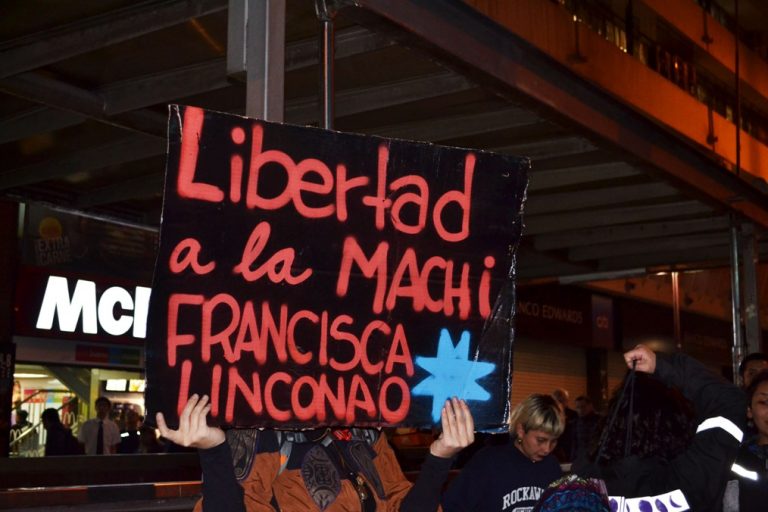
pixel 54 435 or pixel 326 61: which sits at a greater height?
pixel 326 61

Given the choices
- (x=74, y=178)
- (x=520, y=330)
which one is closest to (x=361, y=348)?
(x=74, y=178)

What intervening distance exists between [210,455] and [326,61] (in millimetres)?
2854

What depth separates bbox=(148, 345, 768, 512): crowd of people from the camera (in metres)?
3.19

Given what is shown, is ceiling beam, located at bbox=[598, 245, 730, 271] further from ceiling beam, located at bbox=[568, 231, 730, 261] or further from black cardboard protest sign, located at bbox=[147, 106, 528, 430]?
black cardboard protest sign, located at bbox=[147, 106, 528, 430]

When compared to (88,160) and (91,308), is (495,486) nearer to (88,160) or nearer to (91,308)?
(88,160)

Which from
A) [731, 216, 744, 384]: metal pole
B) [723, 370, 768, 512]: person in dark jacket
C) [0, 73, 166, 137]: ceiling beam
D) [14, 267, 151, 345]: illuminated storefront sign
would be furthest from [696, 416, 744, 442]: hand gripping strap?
[14, 267, 151, 345]: illuminated storefront sign

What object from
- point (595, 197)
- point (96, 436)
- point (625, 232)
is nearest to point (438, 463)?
point (595, 197)

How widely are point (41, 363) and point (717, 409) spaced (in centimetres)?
1280

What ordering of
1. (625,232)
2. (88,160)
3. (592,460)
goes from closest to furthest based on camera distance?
(592,460) < (88,160) < (625,232)

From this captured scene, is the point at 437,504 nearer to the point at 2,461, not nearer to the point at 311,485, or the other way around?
the point at 311,485

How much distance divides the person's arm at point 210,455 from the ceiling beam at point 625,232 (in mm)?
10318

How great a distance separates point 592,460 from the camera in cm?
398

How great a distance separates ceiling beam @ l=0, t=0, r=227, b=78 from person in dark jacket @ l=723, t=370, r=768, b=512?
4.37 meters

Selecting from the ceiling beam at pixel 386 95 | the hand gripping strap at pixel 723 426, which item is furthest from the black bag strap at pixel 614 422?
the ceiling beam at pixel 386 95
